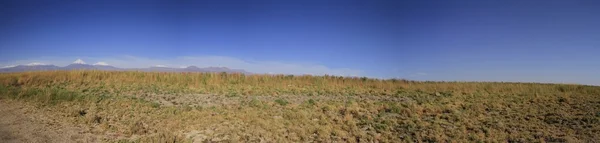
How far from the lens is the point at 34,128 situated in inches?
453

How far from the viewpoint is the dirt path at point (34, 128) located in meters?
10.5

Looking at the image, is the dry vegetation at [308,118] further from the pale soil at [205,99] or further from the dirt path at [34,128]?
the dirt path at [34,128]

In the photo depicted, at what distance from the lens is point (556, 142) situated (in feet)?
36.0

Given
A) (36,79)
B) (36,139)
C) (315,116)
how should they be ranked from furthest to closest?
(36,79), (315,116), (36,139)

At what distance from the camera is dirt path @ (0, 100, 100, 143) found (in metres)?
10.5

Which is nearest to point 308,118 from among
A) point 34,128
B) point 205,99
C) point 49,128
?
point 205,99

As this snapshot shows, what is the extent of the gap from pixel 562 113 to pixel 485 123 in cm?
430

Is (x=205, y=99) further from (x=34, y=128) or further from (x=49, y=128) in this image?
(x=34, y=128)

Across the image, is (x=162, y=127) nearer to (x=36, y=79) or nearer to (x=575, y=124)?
(x=575, y=124)

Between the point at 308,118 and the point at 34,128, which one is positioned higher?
the point at 308,118

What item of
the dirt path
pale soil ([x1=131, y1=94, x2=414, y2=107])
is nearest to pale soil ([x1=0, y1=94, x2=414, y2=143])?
the dirt path

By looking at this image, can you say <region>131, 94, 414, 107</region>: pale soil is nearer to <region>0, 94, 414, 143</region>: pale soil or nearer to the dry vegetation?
the dry vegetation

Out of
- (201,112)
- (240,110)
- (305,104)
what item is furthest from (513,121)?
(201,112)

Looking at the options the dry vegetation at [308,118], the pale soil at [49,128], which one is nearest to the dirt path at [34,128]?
the pale soil at [49,128]
